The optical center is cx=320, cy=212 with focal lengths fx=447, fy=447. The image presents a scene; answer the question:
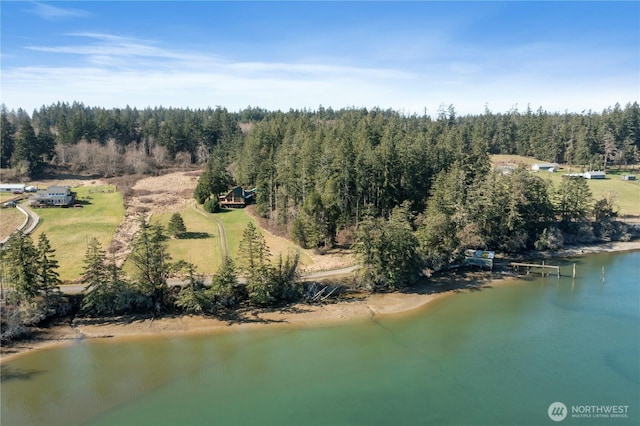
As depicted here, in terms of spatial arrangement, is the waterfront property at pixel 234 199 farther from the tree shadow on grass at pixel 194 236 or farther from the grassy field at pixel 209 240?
the tree shadow on grass at pixel 194 236

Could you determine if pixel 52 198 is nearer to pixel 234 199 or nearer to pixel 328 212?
pixel 234 199

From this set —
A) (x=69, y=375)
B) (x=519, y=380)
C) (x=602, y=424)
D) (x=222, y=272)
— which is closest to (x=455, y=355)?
(x=519, y=380)

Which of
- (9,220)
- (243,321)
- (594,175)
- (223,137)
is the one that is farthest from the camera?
(223,137)

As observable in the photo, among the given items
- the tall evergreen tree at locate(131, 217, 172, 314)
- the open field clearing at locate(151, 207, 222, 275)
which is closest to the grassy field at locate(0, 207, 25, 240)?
the open field clearing at locate(151, 207, 222, 275)

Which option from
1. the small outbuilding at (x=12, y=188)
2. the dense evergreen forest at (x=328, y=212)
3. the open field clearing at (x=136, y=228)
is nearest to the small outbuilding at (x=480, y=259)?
the dense evergreen forest at (x=328, y=212)

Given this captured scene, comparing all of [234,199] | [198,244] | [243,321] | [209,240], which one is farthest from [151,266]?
[234,199]

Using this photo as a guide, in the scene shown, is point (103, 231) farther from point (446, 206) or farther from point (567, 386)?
point (567, 386)
